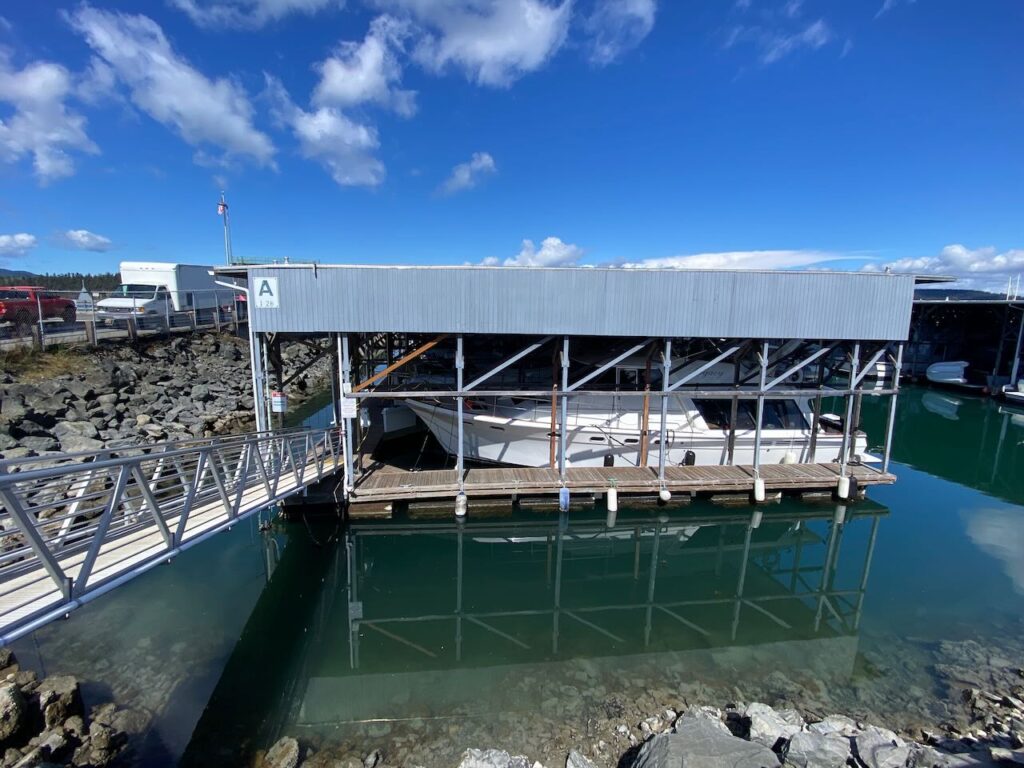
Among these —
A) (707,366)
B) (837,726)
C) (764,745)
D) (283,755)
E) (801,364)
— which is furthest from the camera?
(801,364)

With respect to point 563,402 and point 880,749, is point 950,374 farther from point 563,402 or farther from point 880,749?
point 880,749

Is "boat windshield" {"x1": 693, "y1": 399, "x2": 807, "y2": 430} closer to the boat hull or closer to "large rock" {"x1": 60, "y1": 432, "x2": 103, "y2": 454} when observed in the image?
the boat hull

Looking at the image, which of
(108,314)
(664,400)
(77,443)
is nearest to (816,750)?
(664,400)

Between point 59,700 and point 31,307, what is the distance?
22624mm

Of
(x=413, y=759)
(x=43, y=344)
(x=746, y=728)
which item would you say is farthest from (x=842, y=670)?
(x=43, y=344)

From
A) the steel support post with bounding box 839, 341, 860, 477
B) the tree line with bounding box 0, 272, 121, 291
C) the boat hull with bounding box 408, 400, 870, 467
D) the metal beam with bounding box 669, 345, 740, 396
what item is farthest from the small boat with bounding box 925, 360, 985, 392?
the tree line with bounding box 0, 272, 121, 291

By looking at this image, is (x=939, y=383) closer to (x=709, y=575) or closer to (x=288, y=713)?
(x=709, y=575)

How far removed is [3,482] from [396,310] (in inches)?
319

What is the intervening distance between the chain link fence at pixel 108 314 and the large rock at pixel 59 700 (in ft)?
56.3

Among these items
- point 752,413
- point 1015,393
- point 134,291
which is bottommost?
point 1015,393

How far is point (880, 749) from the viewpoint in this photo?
523 cm

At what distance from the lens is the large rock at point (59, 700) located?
5.79m

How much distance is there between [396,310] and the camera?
447 inches

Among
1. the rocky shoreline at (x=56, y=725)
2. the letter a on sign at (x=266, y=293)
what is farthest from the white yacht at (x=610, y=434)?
the rocky shoreline at (x=56, y=725)
